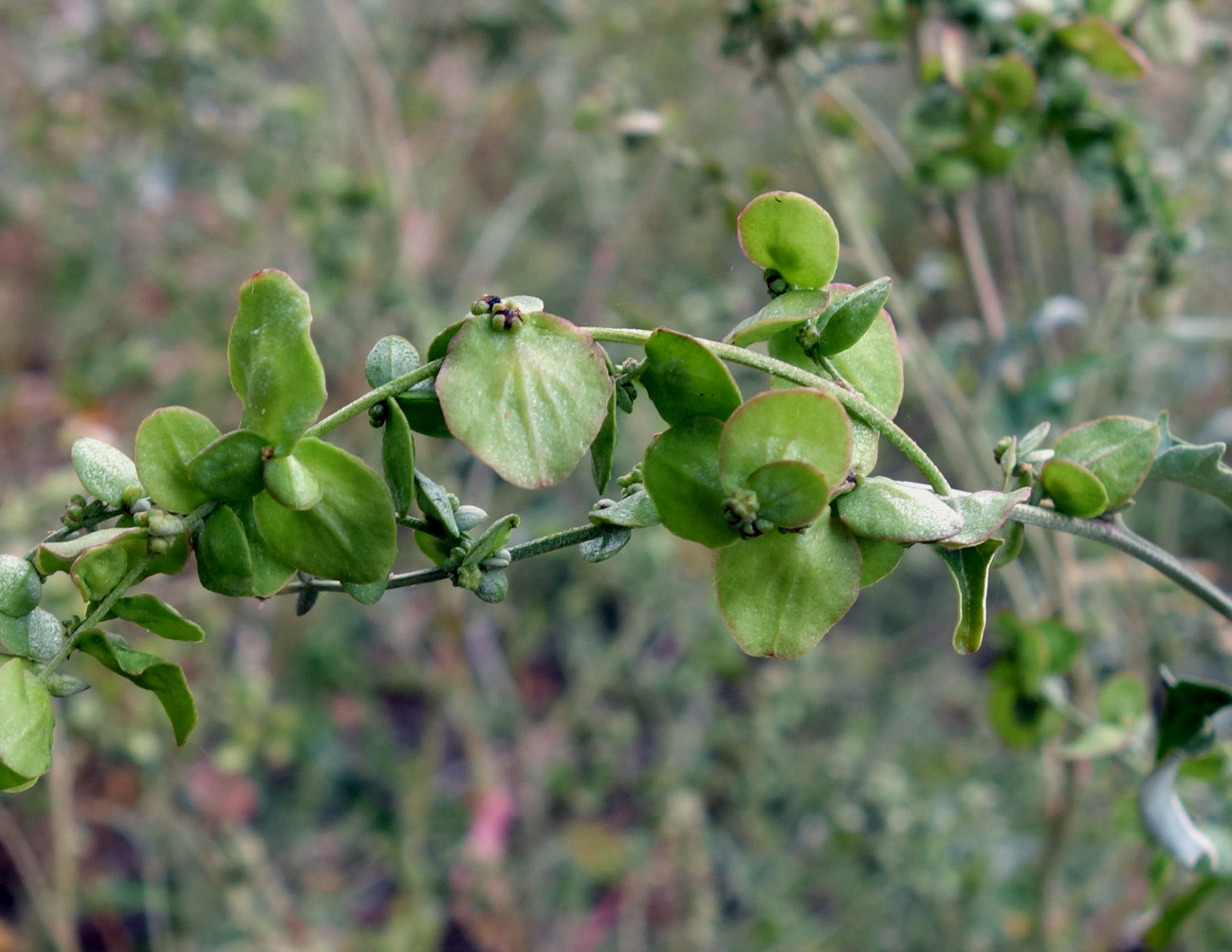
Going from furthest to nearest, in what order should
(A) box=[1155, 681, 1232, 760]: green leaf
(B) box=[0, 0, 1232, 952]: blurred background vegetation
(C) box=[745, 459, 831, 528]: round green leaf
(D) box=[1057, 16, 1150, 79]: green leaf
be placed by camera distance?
1. (B) box=[0, 0, 1232, 952]: blurred background vegetation
2. (D) box=[1057, 16, 1150, 79]: green leaf
3. (A) box=[1155, 681, 1232, 760]: green leaf
4. (C) box=[745, 459, 831, 528]: round green leaf

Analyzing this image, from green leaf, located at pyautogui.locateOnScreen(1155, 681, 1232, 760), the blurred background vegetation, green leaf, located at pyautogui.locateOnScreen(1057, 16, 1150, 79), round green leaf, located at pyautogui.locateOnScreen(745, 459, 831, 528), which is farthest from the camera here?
the blurred background vegetation

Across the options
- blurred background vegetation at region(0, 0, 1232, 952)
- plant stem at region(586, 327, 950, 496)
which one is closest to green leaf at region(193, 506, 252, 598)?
plant stem at region(586, 327, 950, 496)

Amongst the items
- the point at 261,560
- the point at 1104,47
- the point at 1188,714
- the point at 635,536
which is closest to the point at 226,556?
the point at 261,560

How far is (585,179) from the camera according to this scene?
1378 mm

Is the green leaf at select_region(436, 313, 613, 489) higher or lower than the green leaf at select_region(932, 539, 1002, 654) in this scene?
higher

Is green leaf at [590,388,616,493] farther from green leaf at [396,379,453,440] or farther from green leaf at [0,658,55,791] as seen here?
green leaf at [0,658,55,791]

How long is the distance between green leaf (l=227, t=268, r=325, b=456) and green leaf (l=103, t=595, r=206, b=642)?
2.5 inches

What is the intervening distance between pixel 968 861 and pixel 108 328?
171 cm

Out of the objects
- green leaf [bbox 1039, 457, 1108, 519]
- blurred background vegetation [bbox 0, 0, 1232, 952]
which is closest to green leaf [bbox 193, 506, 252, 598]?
green leaf [bbox 1039, 457, 1108, 519]

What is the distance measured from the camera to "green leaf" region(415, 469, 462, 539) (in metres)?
0.25

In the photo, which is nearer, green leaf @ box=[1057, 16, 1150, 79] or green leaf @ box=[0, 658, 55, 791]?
green leaf @ box=[0, 658, 55, 791]

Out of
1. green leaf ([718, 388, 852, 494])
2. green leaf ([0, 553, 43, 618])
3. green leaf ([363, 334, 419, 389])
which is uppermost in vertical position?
green leaf ([363, 334, 419, 389])

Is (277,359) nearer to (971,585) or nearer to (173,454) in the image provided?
(173,454)

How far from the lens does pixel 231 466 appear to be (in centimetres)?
22
